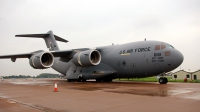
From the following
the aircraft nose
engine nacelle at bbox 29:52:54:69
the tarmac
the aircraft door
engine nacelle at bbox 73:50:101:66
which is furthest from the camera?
engine nacelle at bbox 73:50:101:66

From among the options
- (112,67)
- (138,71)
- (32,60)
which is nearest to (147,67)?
(138,71)

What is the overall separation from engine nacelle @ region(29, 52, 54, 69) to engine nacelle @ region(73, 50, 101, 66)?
95.8 inches

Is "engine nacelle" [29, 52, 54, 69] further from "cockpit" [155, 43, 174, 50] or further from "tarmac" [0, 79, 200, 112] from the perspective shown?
"cockpit" [155, 43, 174, 50]

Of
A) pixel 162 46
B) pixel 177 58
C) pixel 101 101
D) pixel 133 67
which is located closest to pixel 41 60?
pixel 133 67

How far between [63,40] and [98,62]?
10.4 metres

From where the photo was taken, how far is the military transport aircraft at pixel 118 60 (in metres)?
15.8

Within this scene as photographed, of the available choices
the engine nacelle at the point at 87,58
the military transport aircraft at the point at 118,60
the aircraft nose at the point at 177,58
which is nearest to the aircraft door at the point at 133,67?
the military transport aircraft at the point at 118,60

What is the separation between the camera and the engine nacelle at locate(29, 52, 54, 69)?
17.3 meters

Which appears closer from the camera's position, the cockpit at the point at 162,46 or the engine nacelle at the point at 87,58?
the cockpit at the point at 162,46

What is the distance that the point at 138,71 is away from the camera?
17.4 meters

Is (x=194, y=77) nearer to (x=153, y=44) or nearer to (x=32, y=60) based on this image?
(x=153, y=44)

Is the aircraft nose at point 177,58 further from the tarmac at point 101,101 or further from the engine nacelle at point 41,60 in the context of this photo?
the engine nacelle at point 41,60

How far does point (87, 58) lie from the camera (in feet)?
59.5

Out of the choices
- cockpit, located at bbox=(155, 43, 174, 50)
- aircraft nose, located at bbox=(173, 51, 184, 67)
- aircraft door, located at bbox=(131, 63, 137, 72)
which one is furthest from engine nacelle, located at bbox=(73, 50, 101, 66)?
aircraft nose, located at bbox=(173, 51, 184, 67)
